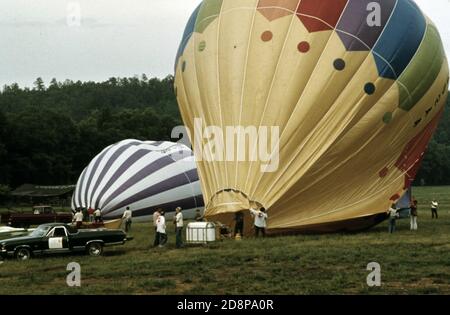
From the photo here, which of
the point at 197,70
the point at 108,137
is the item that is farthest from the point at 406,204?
A: the point at 108,137

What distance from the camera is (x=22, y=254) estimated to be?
15.7 metres

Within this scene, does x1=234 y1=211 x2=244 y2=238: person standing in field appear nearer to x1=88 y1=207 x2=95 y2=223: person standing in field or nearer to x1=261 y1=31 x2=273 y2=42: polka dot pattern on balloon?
x1=261 y1=31 x2=273 y2=42: polka dot pattern on balloon

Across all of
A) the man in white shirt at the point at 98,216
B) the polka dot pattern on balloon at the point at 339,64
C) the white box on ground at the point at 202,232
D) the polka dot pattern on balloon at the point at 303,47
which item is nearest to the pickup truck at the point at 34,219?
the man in white shirt at the point at 98,216

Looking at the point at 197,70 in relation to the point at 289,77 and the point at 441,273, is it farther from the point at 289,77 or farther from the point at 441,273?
the point at 441,273

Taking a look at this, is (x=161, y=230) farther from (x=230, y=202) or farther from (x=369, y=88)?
(x=369, y=88)

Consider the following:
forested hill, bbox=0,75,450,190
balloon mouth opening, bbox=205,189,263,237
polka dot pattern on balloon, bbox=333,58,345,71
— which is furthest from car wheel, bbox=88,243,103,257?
forested hill, bbox=0,75,450,190

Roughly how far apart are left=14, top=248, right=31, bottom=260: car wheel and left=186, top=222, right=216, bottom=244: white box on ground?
12.6 ft

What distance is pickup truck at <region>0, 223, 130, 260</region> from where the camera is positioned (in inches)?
616

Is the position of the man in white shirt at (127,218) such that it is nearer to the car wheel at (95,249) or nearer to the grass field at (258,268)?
the grass field at (258,268)

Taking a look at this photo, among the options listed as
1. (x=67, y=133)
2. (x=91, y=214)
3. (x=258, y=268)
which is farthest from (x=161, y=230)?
(x=67, y=133)

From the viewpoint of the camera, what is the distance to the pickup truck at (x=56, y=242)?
51.3 ft

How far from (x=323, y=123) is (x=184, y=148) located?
1252 cm

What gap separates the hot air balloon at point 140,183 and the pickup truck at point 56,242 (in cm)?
835

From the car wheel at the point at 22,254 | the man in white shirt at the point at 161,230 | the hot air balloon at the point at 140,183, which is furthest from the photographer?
the hot air balloon at the point at 140,183
